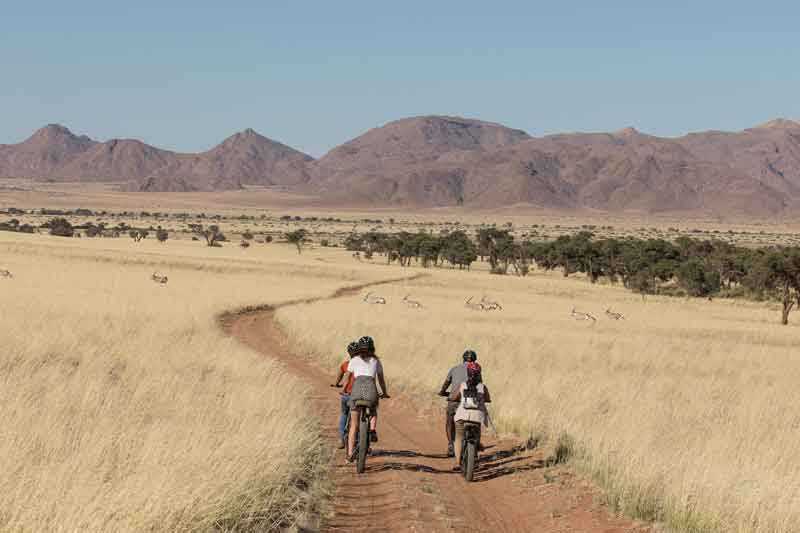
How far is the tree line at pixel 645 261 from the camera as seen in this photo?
60541 millimetres

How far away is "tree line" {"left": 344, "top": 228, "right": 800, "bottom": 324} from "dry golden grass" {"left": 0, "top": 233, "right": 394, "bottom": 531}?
1568 inches

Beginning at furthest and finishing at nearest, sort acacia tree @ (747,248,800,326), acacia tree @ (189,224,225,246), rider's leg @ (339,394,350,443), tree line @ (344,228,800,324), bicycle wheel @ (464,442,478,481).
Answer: acacia tree @ (189,224,225,246) → tree line @ (344,228,800,324) → acacia tree @ (747,248,800,326) → rider's leg @ (339,394,350,443) → bicycle wheel @ (464,442,478,481)

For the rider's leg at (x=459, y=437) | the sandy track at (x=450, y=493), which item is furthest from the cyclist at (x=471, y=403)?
the sandy track at (x=450, y=493)

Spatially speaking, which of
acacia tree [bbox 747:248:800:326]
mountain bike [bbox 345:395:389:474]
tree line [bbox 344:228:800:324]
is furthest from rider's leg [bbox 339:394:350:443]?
acacia tree [bbox 747:248:800:326]

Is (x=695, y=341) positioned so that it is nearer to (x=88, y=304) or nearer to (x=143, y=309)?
(x=143, y=309)

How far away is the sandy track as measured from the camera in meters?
10.4

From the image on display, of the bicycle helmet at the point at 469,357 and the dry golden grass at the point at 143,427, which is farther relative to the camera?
the bicycle helmet at the point at 469,357

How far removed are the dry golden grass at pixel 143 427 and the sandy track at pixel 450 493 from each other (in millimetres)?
666

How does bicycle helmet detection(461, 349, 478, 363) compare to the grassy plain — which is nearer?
the grassy plain

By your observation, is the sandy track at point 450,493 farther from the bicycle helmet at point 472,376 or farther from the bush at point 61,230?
the bush at point 61,230

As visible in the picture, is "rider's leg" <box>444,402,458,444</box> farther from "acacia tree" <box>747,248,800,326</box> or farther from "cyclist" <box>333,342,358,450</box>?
"acacia tree" <box>747,248,800,326</box>

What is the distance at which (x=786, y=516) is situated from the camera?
9734mm

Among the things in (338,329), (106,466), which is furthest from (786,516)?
(338,329)

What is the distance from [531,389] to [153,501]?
12.5 m
